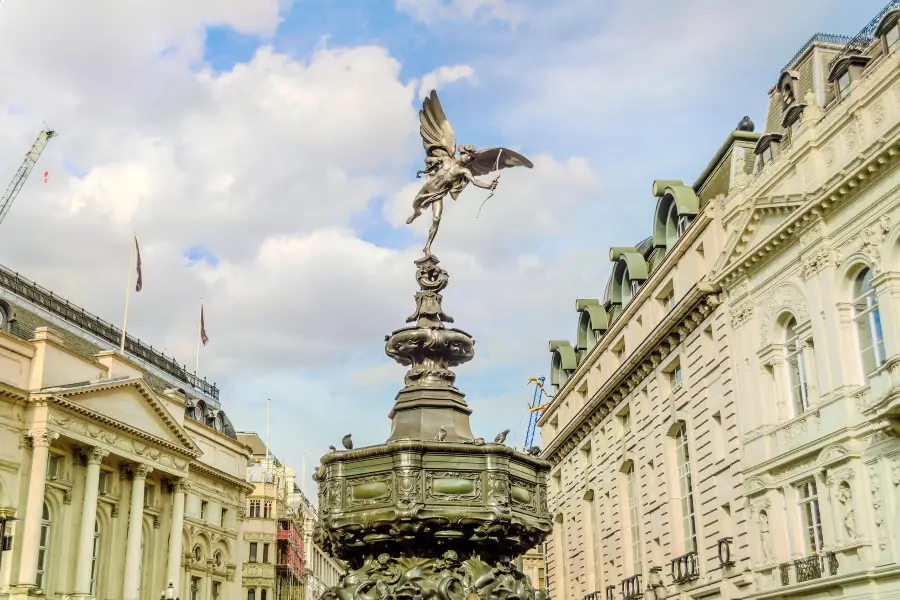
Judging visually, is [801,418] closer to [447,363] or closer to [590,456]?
[447,363]

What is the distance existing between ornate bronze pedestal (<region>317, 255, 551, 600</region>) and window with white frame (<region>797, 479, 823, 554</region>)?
21.6 metres

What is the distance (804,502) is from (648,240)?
81.9 feet

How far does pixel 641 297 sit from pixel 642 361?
118 inches

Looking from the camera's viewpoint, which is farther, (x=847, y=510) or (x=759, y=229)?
(x=759, y=229)

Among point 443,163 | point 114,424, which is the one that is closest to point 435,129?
point 443,163

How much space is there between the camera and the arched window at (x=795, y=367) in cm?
3158

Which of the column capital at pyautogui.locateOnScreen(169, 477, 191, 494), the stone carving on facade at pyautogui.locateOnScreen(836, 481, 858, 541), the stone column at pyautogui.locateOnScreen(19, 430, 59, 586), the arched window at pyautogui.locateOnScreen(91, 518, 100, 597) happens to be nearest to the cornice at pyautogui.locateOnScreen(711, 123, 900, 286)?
the stone carving on facade at pyautogui.locateOnScreen(836, 481, 858, 541)

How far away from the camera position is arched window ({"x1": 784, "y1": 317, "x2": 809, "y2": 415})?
31578 mm

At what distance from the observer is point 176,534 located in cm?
6000

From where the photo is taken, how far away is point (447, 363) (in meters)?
11.9

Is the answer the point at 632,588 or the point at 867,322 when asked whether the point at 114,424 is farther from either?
the point at 867,322

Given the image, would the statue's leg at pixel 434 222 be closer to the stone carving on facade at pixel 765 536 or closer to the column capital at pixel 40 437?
the stone carving on facade at pixel 765 536

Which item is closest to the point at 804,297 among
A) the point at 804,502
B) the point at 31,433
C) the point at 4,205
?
the point at 804,502

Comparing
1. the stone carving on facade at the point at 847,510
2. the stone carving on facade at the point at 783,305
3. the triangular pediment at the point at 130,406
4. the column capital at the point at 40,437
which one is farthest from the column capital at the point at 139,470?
the stone carving on facade at the point at 847,510
